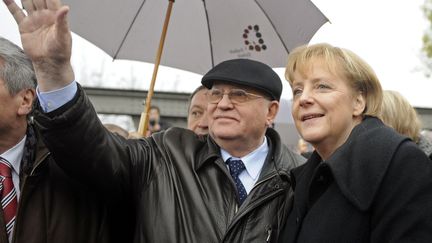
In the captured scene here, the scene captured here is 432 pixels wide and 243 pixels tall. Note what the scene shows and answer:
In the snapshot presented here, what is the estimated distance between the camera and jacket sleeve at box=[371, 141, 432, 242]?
7.43ft

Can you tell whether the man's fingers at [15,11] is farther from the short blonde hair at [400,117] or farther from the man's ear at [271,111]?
the short blonde hair at [400,117]

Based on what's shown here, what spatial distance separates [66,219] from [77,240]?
0.12 metres

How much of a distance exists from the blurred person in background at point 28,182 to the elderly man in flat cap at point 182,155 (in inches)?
6.3

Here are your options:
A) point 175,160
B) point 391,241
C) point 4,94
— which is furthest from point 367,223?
point 4,94

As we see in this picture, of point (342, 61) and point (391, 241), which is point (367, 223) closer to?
point (391, 241)

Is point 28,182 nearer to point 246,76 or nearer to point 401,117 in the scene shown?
point 246,76

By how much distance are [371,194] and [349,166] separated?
18 centimetres

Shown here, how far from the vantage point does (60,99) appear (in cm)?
251

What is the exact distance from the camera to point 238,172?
3.23m

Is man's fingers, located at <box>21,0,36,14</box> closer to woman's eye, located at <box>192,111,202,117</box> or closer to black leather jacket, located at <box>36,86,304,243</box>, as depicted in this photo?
black leather jacket, located at <box>36,86,304,243</box>

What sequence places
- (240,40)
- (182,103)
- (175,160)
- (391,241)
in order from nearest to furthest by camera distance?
(391,241), (175,160), (240,40), (182,103)

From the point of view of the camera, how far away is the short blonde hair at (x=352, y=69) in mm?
2842

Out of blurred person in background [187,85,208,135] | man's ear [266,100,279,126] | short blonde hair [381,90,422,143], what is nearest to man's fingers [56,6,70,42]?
man's ear [266,100,279,126]

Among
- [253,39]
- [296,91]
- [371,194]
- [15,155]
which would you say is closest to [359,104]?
[296,91]
